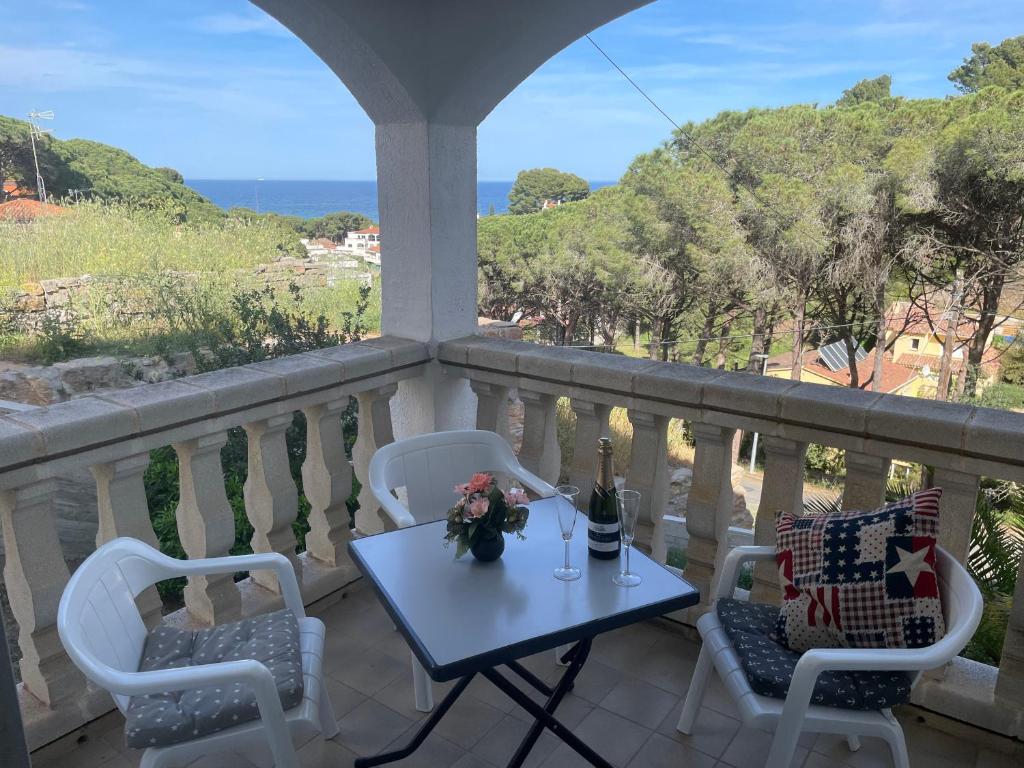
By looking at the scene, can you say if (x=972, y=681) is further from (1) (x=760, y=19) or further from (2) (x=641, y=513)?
(1) (x=760, y=19)

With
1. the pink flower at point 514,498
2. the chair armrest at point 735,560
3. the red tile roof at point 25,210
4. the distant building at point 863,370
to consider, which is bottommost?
the distant building at point 863,370

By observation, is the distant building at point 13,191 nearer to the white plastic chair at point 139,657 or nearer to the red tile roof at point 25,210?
the red tile roof at point 25,210

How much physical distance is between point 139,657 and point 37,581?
17.3 inches

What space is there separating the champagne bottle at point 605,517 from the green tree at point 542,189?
18.0 metres

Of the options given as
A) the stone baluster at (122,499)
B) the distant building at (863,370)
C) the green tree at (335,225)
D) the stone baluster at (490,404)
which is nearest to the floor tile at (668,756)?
the stone baluster at (490,404)

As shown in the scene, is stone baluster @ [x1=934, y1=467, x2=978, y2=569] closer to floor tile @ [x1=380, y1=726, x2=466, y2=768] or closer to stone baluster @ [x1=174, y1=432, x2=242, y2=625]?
floor tile @ [x1=380, y1=726, x2=466, y2=768]

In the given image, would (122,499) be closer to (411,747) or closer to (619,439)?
(411,747)

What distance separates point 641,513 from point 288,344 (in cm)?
656

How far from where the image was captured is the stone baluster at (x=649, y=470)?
8.20 ft

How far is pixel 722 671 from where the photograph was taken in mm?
1793

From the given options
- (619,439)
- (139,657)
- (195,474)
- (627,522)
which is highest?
(627,522)

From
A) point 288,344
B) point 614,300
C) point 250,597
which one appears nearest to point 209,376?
point 250,597

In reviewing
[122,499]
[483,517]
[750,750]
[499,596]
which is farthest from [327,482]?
[750,750]

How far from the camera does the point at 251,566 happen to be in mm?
1949
